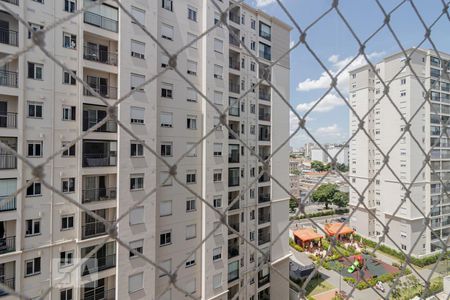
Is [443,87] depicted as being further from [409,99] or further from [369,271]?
[369,271]

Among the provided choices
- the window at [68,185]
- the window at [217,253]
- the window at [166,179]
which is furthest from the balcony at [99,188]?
the window at [217,253]

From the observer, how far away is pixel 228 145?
3.74 metres

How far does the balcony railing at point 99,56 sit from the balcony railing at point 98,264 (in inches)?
80.3

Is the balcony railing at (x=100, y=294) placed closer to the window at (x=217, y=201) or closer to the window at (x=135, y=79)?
the window at (x=217, y=201)

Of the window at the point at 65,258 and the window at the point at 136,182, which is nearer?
the window at the point at 65,258

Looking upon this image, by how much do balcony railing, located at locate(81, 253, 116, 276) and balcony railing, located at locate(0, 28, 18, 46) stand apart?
6.91 feet

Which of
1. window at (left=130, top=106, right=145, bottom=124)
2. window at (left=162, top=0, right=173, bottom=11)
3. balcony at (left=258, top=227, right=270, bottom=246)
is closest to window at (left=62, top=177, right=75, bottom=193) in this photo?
window at (left=130, top=106, right=145, bottom=124)

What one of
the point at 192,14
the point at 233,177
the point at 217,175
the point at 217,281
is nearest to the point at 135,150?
the point at 217,175

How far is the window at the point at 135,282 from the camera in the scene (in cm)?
270

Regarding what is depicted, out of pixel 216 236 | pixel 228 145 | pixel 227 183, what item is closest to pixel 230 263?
pixel 216 236

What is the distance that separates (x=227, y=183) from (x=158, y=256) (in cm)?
129

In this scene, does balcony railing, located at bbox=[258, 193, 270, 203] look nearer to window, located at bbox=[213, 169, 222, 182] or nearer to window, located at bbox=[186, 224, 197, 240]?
window, located at bbox=[213, 169, 222, 182]

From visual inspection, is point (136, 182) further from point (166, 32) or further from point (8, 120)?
point (166, 32)

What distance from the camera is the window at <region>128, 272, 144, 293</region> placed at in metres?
2.70
